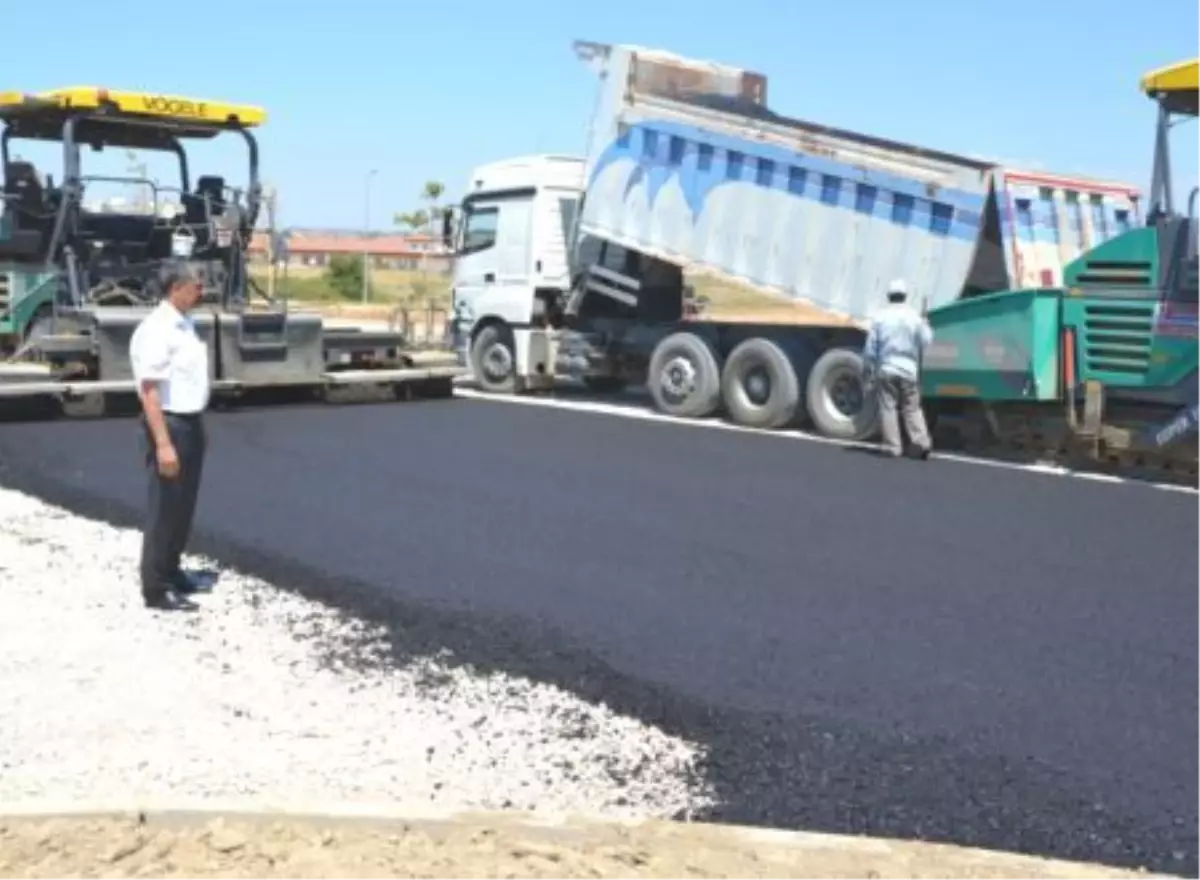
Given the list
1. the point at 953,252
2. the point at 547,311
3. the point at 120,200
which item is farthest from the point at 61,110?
the point at 953,252

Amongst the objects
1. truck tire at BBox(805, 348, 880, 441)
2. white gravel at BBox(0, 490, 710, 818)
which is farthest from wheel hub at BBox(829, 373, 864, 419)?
white gravel at BBox(0, 490, 710, 818)

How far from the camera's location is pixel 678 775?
4.81 metres

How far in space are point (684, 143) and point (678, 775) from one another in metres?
11.4

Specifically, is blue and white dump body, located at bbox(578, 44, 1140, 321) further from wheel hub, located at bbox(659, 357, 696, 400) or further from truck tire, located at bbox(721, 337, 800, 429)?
wheel hub, located at bbox(659, 357, 696, 400)

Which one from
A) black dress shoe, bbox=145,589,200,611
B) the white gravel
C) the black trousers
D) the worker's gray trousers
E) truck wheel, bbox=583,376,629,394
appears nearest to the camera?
the white gravel

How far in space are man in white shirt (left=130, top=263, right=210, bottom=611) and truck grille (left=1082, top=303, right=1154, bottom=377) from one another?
745cm

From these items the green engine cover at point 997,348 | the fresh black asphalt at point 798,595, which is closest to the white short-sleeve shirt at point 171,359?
the fresh black asphalt at point 798,595

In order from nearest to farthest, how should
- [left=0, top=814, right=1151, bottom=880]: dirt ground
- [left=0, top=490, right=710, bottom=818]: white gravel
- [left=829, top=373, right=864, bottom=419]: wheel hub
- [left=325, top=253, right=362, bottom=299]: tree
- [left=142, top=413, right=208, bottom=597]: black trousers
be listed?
1. [left=0, top=814, right=1151, bottom=880]: dirt ground
2. [left=0, top=490, right=710, bottom=818]: white gravel
3. [left=142, top=413, right=208, bottom=597]: black trousers
4. [left=829, top=373, right=864, bottom=419]: wheel hub
5. [left=325, top=253, right=362, bottom=299]: tree

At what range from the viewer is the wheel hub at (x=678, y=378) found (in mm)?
15578

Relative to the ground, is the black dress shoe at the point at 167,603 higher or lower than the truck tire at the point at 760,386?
lower

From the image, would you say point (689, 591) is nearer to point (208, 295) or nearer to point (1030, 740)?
point (1030, 740)

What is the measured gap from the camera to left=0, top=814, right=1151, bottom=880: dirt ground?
150 inches

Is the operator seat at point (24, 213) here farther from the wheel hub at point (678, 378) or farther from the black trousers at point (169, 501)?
the black trousers at point (169, 501)

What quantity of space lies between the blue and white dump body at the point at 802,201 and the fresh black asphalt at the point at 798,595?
1928mm
